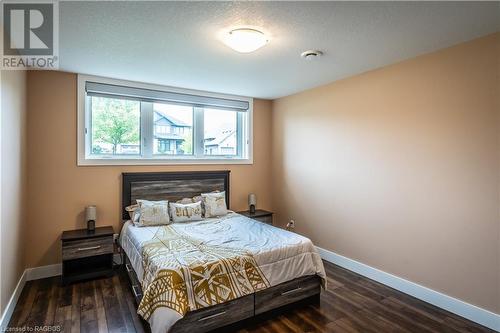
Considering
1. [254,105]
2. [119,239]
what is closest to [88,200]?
[119,239]

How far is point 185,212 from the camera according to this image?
3701 millimetres

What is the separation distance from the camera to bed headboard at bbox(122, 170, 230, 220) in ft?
12.4

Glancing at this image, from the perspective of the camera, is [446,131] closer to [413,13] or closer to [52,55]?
[413,13]

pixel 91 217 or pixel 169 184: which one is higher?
pixel 169 184

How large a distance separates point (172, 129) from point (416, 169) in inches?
129

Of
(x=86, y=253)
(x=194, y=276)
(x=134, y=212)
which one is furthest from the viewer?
(x=134, y=212)

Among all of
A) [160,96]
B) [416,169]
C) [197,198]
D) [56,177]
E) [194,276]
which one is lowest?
[194,276]

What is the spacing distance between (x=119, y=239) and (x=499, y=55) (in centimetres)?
443

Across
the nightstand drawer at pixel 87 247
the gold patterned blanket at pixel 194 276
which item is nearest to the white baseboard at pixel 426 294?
the gold patterned blanket at pixel 194 276

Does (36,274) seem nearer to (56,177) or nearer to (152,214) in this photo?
(56,177)

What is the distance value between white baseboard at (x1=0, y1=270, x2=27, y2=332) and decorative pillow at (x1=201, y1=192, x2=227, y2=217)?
84.3 inches

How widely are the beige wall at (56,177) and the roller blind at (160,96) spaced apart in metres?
0.27

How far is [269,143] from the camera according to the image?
16.7 ft

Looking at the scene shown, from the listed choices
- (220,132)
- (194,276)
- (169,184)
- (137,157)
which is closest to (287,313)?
(194,276)
